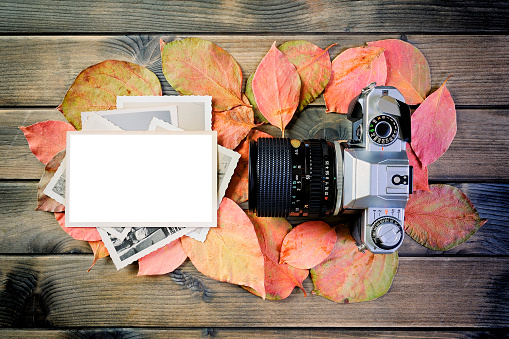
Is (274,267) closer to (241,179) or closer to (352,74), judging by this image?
(241,179)

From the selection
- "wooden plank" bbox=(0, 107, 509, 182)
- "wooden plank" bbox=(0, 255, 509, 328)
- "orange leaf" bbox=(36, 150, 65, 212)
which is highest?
"wooden plank" bbox=(0, 107, 509, 182)

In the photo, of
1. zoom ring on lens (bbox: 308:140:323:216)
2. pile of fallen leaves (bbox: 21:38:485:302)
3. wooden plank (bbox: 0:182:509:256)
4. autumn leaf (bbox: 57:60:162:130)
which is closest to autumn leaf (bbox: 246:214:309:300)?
pile of fallen leaves (bbox: 21:38:485:302)

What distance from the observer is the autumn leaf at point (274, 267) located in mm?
624

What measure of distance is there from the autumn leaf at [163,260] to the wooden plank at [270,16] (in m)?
0.42

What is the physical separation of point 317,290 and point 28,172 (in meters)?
0.60

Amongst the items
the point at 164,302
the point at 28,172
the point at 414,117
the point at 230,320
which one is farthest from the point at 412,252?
the point at 28,172

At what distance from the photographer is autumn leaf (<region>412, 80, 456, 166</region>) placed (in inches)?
24.4

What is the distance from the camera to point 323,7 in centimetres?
64

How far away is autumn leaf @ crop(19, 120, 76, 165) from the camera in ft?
2.08

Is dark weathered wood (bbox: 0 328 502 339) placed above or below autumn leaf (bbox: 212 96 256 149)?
below

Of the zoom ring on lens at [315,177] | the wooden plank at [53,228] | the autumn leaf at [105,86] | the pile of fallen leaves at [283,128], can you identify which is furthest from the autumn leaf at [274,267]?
the autumn leaf at [105,86]

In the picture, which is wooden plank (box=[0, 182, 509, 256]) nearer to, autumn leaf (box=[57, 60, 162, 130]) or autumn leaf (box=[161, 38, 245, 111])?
autumn leaf (box=[57, 60, 162, 130])

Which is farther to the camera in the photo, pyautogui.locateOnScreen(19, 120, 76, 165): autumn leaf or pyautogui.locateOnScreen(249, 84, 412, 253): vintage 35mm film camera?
pyautogui.locateOnScreen(19, 120, 76, 165): autumn leaf

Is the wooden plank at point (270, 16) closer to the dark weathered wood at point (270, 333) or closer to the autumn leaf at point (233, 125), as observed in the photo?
the autumn leaf at point (233, 125)
